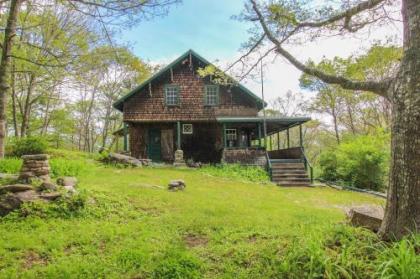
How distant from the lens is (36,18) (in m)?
14.3

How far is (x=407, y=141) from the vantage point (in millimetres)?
→ 3020

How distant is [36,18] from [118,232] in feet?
48.3

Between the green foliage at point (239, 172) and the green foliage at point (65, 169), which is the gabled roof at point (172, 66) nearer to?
the green foliage at point (239, 172)

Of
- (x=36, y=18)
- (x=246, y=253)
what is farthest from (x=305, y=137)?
(x=246, y=253)

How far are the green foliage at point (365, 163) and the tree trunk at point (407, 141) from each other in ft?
35.6

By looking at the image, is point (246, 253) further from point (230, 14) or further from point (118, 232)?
point (230, 14)

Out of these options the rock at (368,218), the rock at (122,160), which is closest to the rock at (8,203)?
the rock at (368,218)

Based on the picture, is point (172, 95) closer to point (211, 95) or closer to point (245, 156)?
point (211, 95)

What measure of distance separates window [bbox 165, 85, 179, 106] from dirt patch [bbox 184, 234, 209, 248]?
44.2 feet

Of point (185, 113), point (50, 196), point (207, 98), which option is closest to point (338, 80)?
point (50, 196)

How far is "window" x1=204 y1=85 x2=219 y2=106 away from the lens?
17.6 m

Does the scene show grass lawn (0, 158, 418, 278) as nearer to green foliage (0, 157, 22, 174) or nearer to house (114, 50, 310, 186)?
green foliage (0, 157, 22, 174)

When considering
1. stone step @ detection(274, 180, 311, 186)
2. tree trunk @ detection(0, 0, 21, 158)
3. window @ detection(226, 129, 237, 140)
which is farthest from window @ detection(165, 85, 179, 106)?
tree trunk @ detection(0, 0, 21, 158)

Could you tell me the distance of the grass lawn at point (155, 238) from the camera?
3.34 meters
